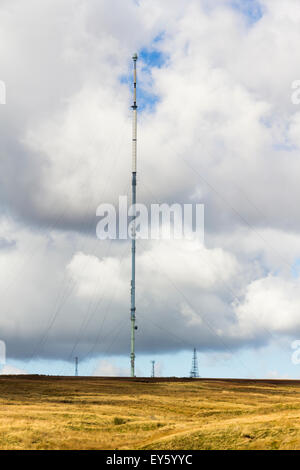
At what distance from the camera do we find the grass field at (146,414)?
34.4 metres

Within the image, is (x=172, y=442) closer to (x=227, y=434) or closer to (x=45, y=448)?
(x=227, y=434)

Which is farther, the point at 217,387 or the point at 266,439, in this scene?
the point at 217,387

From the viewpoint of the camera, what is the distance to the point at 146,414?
46.1 metres

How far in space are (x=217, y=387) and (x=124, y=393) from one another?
36.8 feet

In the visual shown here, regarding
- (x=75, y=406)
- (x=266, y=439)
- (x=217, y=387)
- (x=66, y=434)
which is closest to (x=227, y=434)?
(x=266, y=439)

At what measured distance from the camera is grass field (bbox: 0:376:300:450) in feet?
113

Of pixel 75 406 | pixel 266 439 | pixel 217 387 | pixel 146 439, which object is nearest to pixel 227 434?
pixel 266 439

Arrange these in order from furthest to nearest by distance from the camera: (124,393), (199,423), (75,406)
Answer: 1. (124,393)
2. (75,406)
3. (199,423)

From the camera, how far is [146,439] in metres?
36.4

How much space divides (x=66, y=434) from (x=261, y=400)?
2464cm
